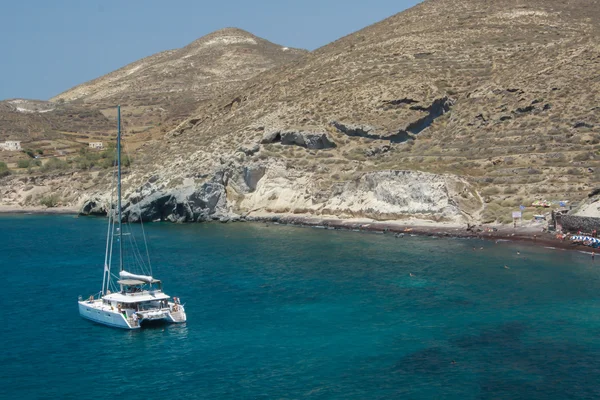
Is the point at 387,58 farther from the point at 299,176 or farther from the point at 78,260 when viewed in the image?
the point at 78,260

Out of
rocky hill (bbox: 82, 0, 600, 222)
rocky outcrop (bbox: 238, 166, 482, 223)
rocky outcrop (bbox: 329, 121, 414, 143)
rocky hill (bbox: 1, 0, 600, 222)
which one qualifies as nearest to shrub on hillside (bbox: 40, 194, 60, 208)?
rocky hill (bbox: 1, 0, 600, 222)

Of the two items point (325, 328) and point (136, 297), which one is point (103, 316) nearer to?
point (136, 297)

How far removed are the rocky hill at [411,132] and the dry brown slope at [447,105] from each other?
8.8 inches

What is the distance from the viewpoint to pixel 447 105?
321 ft

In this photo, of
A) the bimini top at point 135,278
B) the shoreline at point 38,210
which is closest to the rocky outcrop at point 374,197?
the shoreline at point 38,210

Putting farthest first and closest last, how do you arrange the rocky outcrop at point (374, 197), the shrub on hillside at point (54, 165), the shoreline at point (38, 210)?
the shrub on hillside at point (54, 165) < the shoreline at point (38, 210) < the rocky outcrop at point (374, 197)

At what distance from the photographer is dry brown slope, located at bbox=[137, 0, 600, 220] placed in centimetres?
7981

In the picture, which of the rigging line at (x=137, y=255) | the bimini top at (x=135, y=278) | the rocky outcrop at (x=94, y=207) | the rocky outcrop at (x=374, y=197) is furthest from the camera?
the rocky outcrop at (x=94, y=207)

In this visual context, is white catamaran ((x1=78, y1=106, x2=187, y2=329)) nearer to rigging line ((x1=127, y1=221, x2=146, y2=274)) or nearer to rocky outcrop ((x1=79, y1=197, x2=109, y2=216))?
rigging line ((x1=127, y1=221, x2=146, y2=274))

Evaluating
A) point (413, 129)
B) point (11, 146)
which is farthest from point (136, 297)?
point (11, 146)

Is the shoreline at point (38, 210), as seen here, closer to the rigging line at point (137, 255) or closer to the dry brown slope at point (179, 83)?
the rigging line at point (137, 255)

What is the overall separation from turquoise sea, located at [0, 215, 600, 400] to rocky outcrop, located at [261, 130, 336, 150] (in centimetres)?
2975

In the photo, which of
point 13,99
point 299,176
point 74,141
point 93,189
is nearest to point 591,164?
point 299,176

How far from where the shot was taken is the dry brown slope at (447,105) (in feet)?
262
